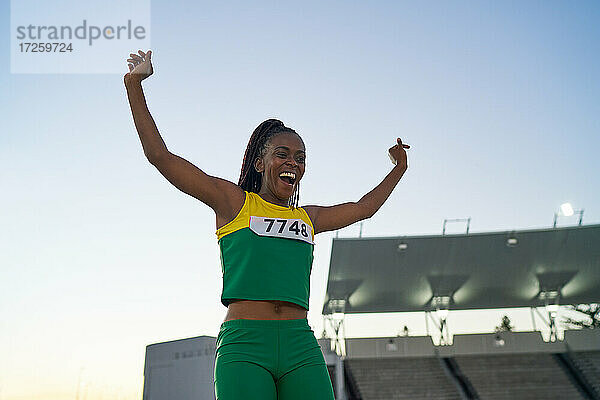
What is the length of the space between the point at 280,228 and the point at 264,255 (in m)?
0.14

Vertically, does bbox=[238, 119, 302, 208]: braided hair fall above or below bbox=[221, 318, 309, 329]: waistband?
above

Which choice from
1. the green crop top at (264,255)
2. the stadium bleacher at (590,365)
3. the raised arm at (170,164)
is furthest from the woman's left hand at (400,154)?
the stadium bleacher at (590,365)

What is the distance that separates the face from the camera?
2.33 m

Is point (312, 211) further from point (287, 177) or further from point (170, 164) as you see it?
point (170, 164)

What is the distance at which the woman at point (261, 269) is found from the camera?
1967 mm

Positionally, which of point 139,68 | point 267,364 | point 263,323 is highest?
point 139,68

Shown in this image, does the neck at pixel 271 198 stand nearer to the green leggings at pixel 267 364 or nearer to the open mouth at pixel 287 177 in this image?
the open mouth at pixel 287 177

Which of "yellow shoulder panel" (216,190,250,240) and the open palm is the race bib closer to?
"yellow shoulder panel" (216,190,250,240)

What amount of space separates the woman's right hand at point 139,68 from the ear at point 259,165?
1.91 ft

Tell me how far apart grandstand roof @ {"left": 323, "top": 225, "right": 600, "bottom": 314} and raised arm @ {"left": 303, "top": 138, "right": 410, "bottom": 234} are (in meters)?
15.4

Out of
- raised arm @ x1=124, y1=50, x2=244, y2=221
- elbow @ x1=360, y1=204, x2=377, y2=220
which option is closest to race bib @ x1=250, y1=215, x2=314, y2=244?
raised arm @ x1=124, y1=50, x2=244, y2=221

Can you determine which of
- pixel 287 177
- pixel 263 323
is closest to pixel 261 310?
pixel 263 323

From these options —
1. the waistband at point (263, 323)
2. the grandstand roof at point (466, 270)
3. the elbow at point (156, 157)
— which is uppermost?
the grandstand roof at point (466, 270)

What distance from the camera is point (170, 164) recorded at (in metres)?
2.06
